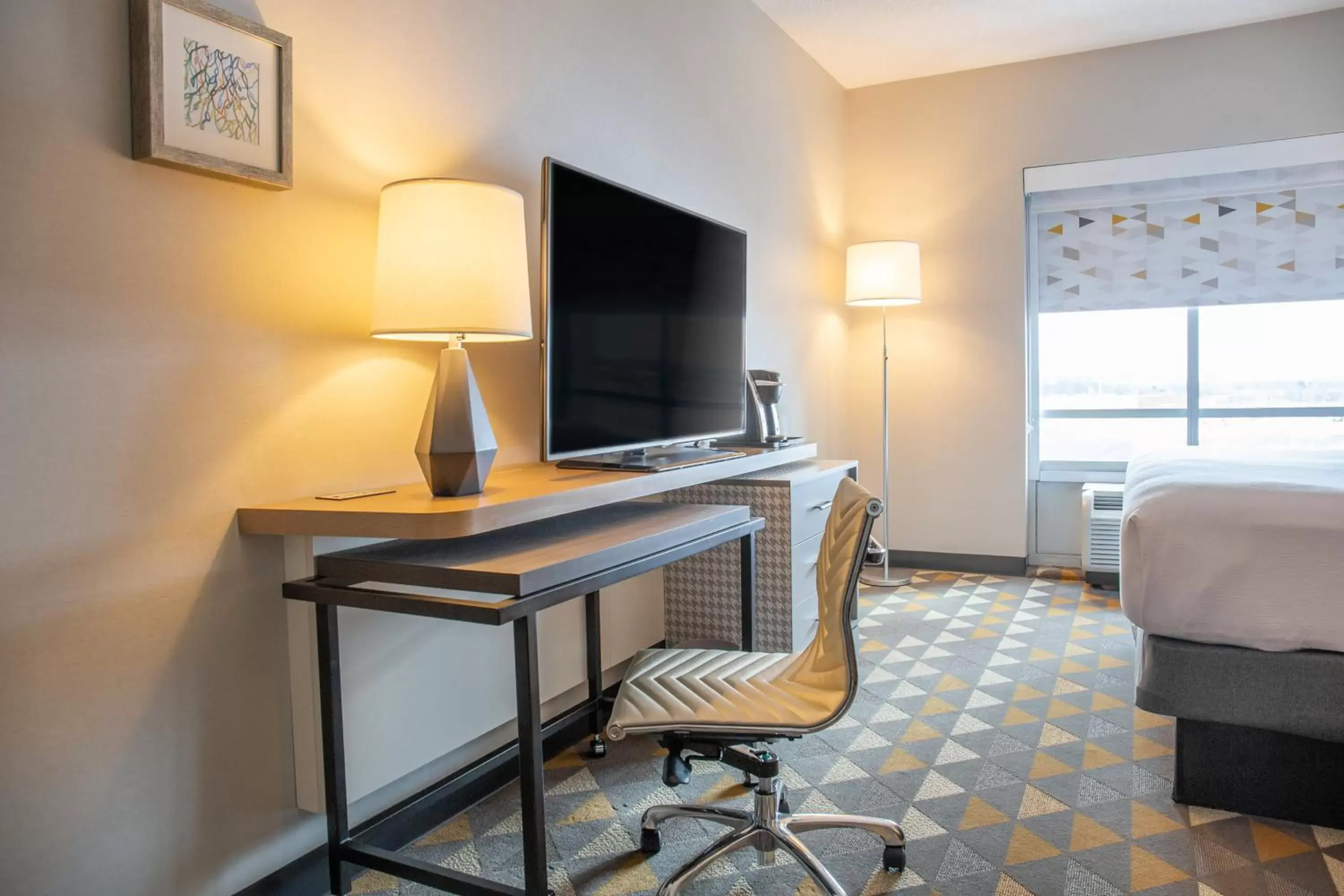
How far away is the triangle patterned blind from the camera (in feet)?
14.6

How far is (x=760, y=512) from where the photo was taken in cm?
302

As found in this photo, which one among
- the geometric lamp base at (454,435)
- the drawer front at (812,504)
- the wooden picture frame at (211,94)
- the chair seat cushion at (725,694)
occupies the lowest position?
the chair seat cushion at (725,694)

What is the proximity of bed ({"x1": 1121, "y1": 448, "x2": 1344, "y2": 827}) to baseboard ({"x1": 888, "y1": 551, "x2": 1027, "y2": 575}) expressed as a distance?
263cm

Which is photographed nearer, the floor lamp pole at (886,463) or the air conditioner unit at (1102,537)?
the air conditioner unit at (1102,537)

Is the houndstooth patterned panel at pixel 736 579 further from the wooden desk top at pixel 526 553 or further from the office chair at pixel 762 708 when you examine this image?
the office chair at pixel 762 708

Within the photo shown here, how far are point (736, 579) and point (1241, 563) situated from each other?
55.5 inches

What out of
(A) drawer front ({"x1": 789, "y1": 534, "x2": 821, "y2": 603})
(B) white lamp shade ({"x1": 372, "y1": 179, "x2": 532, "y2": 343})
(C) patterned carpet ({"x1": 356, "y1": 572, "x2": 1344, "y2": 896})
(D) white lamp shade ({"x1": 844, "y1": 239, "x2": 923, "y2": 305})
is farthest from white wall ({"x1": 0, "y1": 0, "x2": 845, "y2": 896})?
(D) white lamp shade ({"x1": 844, "y1": 239, "x2": 923, "y2": 305})

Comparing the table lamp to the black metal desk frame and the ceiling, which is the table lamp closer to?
the black metal desk frame

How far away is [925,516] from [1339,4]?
2933 mm

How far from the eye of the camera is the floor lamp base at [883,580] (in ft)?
15.0

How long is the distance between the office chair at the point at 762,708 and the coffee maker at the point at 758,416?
1.34 m

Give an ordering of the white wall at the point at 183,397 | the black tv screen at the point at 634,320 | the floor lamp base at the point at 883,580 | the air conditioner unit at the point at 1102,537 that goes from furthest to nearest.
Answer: the floor lamp base at the point at 883,580 → the air conditioner unit at the point at 1102,537 → the black tv screen at the point at 634,320 → the white wall at the point at 183,397

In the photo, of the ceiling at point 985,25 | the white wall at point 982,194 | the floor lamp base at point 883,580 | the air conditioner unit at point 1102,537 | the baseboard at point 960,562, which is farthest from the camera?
the baseboard at point 960,562

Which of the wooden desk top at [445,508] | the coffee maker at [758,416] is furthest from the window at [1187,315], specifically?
the wooden desk top at [445,508]
